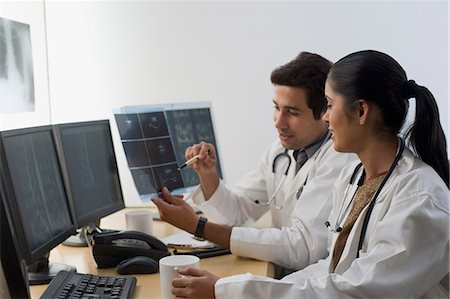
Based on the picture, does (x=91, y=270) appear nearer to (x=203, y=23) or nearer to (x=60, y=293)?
(x=60, y=293)

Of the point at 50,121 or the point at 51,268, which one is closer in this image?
the point at 51,268

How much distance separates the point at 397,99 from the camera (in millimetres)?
1299

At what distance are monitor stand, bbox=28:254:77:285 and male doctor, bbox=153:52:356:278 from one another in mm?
366

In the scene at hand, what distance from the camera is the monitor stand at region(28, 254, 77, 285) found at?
143 cm

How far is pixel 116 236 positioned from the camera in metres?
1.58

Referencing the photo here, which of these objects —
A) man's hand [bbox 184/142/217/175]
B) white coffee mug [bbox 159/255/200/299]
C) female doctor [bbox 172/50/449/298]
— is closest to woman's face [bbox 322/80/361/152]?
female doctor [bbox 172/50/449/298]

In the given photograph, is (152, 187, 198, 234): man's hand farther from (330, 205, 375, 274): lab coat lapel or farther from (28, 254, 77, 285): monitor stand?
(330, 205, 375, 274): lab coat lapel

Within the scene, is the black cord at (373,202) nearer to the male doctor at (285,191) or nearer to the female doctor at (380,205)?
the female doctor at (380,205)

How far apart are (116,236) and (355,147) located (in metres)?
0.71

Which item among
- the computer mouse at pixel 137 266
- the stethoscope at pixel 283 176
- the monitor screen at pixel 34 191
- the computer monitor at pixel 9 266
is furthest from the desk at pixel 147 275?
the stethoscope at pixel 283 176

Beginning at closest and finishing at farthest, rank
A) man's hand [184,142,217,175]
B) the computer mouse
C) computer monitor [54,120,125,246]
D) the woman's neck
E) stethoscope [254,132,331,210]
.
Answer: the woman's neck < the computer mouse < computer monitor [54,120,125,246] < stethoscope [254,132,331,210] < man's hand [184,142,217,175]

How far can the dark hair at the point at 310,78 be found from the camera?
183 cm

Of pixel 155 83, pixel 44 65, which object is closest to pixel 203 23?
pixel 155 83

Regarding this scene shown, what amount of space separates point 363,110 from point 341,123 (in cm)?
7
